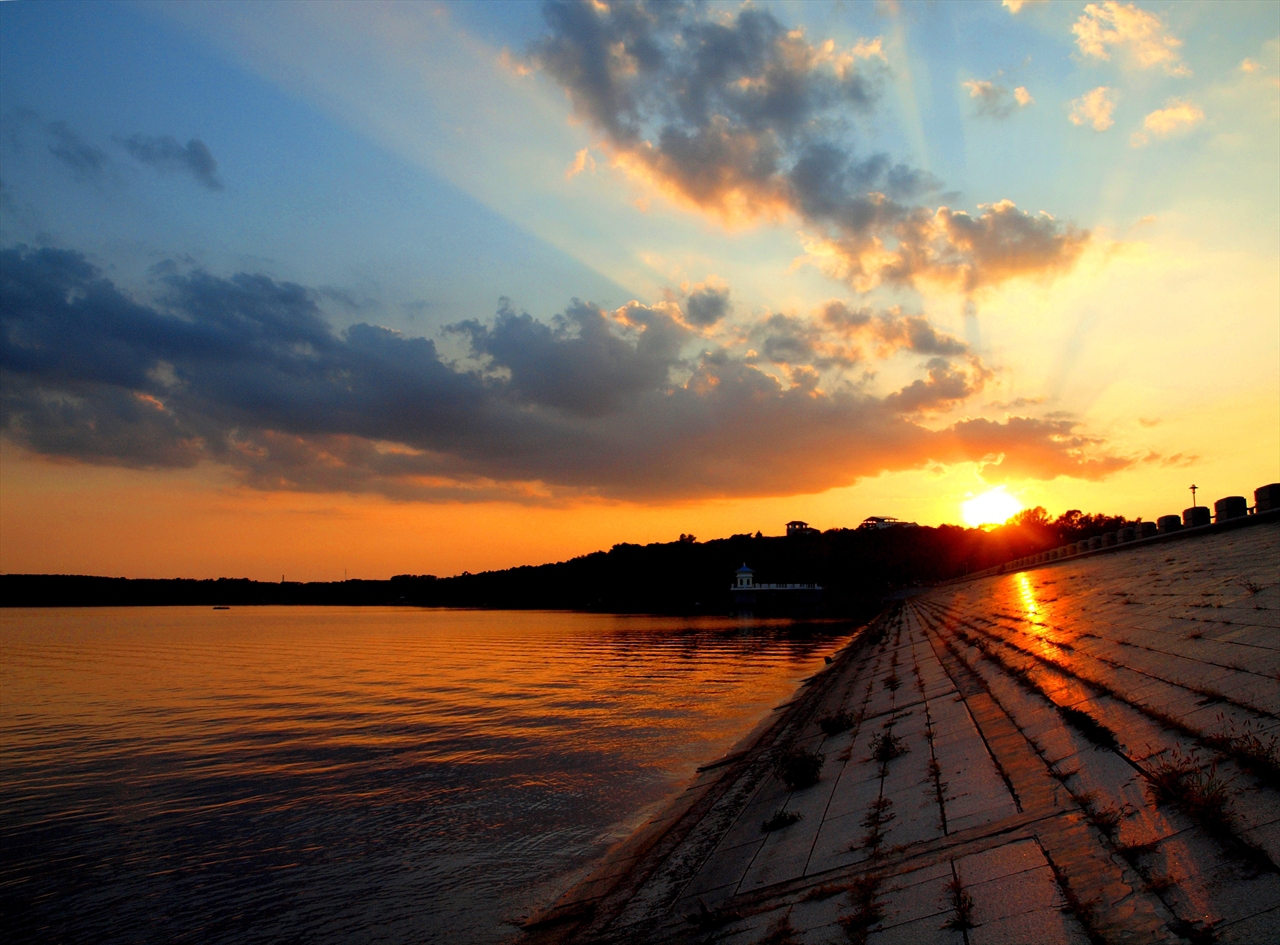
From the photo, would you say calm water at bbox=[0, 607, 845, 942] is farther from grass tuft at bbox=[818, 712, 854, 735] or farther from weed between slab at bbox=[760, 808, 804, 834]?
grass tuft at bbox=[818, 712, 854, 735]

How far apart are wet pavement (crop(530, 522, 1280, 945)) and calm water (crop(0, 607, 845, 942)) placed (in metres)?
2.60

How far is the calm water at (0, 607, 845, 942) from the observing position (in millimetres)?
11523

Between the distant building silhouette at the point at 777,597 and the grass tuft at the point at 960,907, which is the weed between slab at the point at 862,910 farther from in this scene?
the distant building silhouette at the point at 777,597

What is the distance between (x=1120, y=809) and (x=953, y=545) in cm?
20136

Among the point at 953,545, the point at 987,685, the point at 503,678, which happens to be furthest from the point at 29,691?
the point at 953,545

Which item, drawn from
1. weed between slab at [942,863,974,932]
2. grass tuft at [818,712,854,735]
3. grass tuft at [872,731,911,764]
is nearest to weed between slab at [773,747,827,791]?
grass tuft at [872,731,911,764]

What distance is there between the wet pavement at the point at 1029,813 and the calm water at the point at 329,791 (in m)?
2.60

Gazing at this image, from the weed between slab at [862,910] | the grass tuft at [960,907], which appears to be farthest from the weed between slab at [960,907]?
the weed between slab at [862,910]

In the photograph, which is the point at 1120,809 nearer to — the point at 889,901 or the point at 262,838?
the point at 889,901

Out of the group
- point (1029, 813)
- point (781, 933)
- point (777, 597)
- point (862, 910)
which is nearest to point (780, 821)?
point (781, 933)

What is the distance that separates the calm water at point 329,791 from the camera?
11.5 meters

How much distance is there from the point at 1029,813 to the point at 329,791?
1702 centimetres

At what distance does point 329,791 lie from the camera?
18125 mm

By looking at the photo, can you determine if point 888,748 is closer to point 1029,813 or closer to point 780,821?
point 780,821
